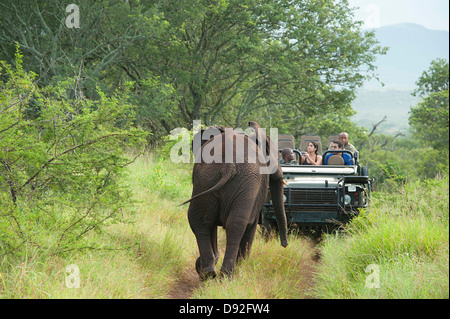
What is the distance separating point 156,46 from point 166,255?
13808 millimetres

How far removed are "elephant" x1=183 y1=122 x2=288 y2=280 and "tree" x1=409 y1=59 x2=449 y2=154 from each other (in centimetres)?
2125

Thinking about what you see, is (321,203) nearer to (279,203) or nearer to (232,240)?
(279,203)

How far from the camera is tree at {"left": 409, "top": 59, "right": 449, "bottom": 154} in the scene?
27.6 m

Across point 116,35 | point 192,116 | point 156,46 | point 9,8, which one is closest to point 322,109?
point 192,116

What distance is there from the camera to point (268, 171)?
646 centimetres

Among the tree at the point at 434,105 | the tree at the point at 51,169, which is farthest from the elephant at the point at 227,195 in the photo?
the tree at the point at 434,105

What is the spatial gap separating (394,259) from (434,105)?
2521 centimetres

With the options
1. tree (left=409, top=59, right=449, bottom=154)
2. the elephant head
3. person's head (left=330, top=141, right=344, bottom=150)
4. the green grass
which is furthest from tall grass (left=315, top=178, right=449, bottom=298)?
tree (left=409, top=59, right=449, bottom=154)

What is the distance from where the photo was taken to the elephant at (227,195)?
5.77m

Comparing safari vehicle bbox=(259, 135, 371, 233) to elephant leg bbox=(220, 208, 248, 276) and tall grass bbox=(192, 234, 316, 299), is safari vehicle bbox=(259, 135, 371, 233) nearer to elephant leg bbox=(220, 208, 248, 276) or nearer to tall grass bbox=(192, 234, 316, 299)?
tall grass bbox=(192, 234, 316, 299)

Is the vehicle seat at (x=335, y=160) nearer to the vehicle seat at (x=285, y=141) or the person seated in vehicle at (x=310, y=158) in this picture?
the person seated in vehicle at (x=310, y=158)

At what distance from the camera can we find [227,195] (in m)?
5.91

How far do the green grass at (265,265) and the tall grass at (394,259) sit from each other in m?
0.01
